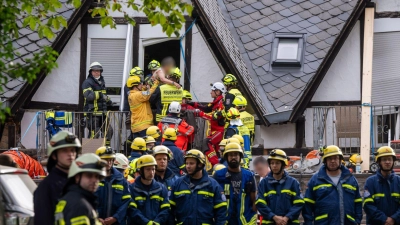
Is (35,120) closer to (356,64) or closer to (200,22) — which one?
(200,22)

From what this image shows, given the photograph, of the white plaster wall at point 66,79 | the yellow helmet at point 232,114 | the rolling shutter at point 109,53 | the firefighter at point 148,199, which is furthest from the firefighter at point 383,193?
the white plaster wall at point 66,79

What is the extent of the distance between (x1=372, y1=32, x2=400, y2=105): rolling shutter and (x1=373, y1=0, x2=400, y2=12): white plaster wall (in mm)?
499

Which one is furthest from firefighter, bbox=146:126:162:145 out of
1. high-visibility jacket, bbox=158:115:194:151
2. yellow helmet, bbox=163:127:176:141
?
yellow helmet, bbox=163:127:176:141

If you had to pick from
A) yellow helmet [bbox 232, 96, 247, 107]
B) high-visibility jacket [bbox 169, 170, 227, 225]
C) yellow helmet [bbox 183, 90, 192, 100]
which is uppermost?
yellow helmet [bbox 183, 90, 192, 100]

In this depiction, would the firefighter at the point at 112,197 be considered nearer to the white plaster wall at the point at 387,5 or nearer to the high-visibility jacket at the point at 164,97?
the high-visibility jacket at the point at 164,97

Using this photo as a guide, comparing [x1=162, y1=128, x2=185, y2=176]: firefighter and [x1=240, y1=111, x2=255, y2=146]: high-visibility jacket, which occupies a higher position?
[x1=240, y1=111, x2=255, y2=146]: high-visibility jacket

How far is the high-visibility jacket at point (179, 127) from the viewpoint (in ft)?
71.3

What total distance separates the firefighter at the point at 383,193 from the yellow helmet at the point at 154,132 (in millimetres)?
4736

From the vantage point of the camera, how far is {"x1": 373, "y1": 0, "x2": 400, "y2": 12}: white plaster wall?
24750 mm

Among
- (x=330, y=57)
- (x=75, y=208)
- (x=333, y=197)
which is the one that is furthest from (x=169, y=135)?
(x=75, y=208)

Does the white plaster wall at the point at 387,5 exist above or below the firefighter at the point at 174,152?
above

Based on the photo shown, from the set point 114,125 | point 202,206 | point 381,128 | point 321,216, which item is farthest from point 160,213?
point 381,128

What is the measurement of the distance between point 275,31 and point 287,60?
3.09ft

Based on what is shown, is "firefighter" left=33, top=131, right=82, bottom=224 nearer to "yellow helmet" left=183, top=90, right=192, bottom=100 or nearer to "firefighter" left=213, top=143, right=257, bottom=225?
"firefighter" left=213, top=143, right=257, bottom=225
